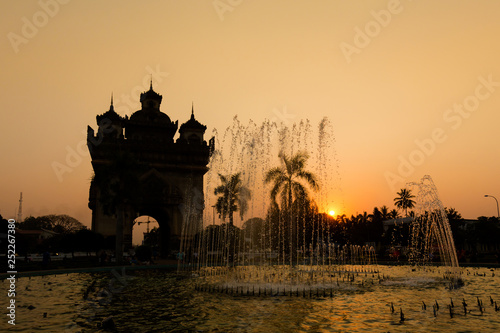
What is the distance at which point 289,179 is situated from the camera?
34031 mm

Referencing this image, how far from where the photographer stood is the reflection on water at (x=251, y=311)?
937 centimetres

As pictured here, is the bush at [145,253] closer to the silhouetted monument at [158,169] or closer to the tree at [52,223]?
the silhouetted monument at [158,169]

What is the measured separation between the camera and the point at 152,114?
56594 mm

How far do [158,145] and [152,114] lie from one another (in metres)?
8.00

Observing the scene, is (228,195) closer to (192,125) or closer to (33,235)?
(192,125)

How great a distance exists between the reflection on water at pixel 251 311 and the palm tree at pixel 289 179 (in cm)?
1725

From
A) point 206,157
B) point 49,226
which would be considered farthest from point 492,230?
point 49,226

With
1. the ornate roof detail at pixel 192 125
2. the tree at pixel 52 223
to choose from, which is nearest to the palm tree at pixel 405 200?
the ornate roof detail at pixel 192 125

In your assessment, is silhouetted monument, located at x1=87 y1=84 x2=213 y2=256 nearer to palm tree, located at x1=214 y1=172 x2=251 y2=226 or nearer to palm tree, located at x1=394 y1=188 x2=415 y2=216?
palm tree, located at x1=214 y1=172 x2=251 y2=226

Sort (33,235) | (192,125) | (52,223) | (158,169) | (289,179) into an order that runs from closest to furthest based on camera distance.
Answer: (289,179)
(158,169)
(192,125)
(33,235)
(52,223)

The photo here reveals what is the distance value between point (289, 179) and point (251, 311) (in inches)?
909

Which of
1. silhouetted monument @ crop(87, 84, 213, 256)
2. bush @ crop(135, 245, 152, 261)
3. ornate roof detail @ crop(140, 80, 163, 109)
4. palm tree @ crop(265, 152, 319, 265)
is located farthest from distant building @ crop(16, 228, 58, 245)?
palm tree @ crop(265, 152, 319, 265)

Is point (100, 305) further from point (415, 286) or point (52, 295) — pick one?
point (415, 286)

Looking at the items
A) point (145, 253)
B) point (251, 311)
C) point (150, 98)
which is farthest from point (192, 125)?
point (251, 311)
